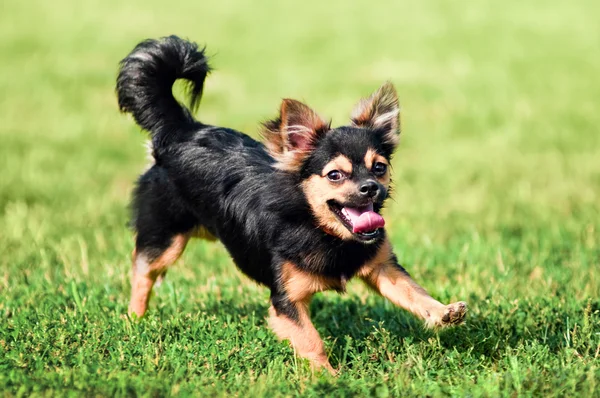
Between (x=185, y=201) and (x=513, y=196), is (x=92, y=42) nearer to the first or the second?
(x=513, y=196)

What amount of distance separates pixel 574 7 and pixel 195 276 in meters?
13.8

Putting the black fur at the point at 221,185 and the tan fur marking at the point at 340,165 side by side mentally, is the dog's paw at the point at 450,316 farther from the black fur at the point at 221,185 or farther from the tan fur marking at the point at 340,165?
the tan fur marking at the point at 340,165

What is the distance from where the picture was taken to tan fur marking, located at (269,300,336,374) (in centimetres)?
430

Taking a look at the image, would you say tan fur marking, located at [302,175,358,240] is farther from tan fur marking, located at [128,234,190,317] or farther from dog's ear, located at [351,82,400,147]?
tan fur marking, located at [128,234,190,317]

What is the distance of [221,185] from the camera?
5.02 metres

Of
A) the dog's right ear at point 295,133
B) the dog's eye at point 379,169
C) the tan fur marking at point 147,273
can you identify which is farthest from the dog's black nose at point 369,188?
the tan fur marking at point 147,273

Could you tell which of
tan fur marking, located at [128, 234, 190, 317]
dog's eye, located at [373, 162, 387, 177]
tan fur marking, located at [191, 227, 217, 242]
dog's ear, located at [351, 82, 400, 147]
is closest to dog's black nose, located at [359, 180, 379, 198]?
dog's eye, located at [373, 162, 387, 177]

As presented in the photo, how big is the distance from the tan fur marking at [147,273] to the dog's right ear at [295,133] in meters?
1.15

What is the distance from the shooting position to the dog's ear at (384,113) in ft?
15.6

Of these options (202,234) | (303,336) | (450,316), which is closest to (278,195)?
(303,336)

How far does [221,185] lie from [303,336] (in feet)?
3.75

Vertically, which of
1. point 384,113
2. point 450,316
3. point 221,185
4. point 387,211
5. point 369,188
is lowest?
point 387,211

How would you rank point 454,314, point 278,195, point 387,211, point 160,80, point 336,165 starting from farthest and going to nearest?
point 387,211
point 160,80
point 278,195
point 336,165
point 454,314

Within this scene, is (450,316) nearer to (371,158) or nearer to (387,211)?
(371,158)
